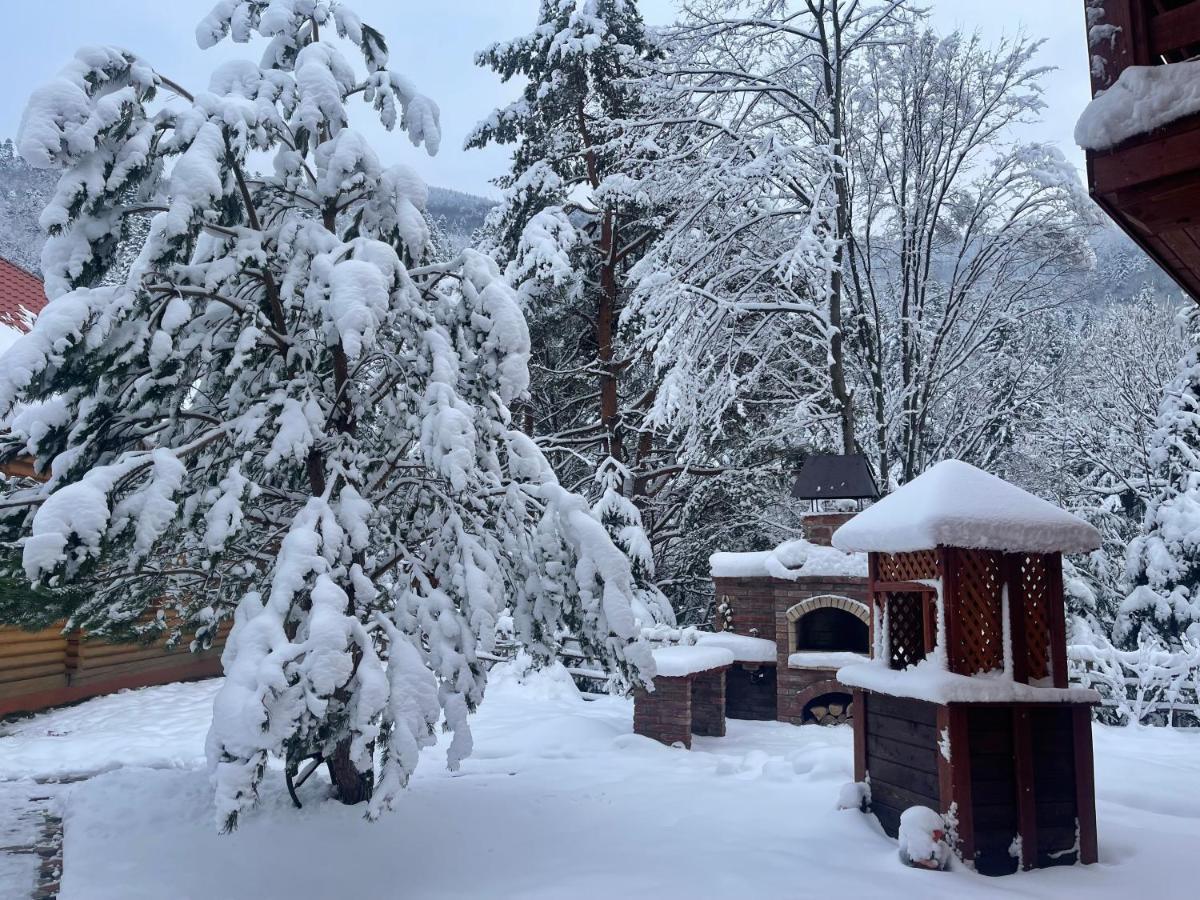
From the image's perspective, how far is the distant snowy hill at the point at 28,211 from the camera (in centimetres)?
3803

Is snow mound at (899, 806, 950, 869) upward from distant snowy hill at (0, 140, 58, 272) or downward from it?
downward

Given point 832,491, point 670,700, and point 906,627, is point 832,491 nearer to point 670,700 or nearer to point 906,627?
point 670,700

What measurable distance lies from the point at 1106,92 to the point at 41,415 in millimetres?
5695

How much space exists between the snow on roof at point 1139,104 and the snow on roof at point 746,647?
902 cm

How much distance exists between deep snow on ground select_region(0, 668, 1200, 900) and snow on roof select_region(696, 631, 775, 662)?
8.41 ft

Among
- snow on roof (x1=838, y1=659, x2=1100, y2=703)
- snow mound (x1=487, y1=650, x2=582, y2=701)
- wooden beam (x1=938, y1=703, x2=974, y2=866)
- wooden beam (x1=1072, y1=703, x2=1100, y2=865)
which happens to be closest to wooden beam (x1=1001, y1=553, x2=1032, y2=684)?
snow on roof (x1=838, y1=659, x2=1100, y2=703)

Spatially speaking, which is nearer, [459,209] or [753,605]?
[753,605]

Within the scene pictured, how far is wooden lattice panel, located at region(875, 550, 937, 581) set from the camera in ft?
18.7

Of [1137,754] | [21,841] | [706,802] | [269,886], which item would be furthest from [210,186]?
[1137,754]

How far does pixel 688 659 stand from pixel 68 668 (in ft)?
29.0

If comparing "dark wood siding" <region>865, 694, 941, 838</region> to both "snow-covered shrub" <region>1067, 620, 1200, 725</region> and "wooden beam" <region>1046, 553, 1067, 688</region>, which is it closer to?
"wooden beam" <region>1046, 553, 1067, 688</region>

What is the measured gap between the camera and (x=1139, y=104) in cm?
256

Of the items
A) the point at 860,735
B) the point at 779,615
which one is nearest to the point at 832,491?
the point at 779,615

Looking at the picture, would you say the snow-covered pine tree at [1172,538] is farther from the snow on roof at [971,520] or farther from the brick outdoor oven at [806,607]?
the snow on roof at [971,520]
